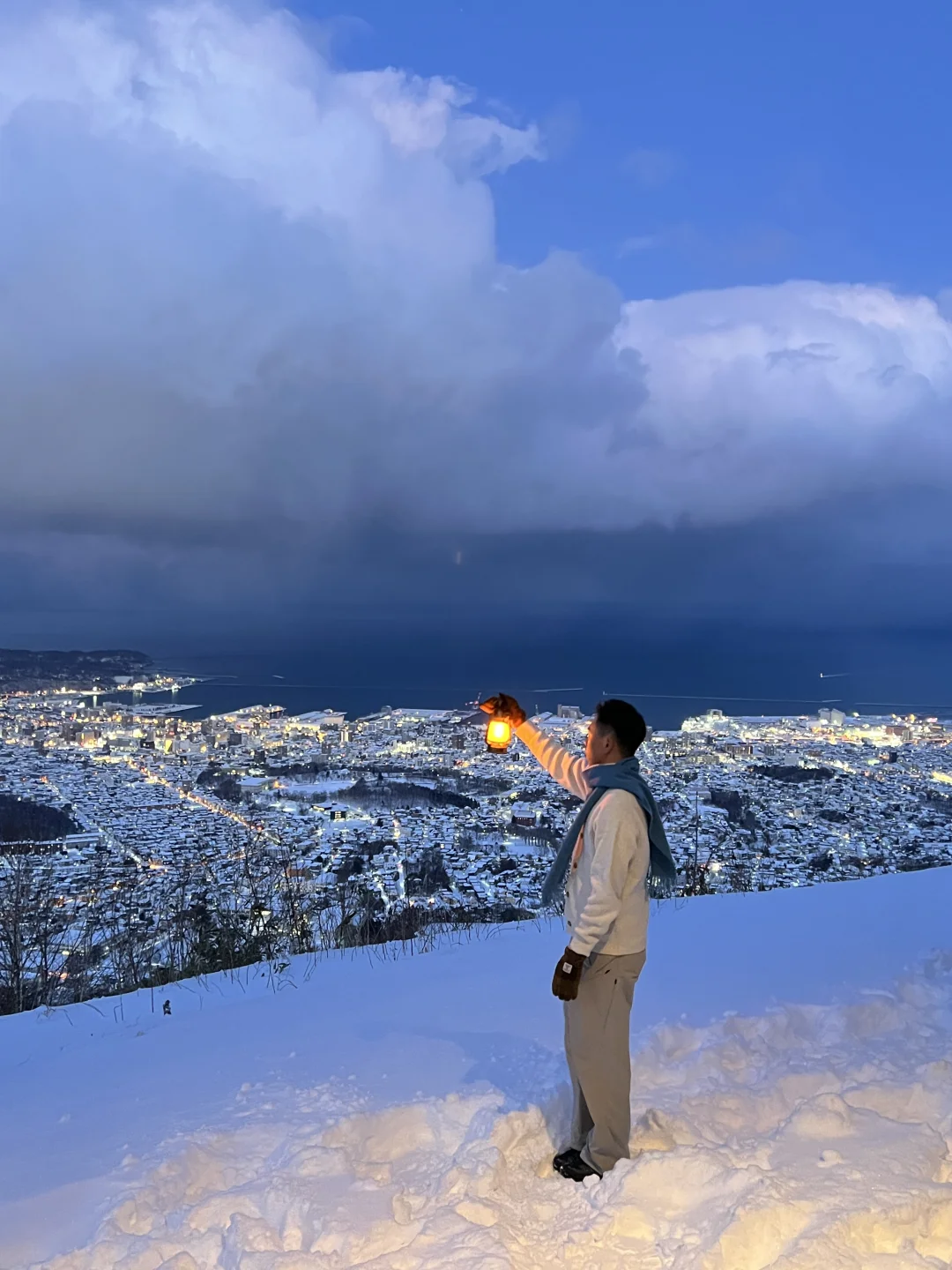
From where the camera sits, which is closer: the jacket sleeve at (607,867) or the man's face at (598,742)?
the jacket sleeve at (607,867)

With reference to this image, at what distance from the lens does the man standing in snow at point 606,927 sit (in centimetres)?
291

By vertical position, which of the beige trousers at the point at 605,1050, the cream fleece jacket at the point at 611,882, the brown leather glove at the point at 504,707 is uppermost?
the brown leather glove at the point at 504,707

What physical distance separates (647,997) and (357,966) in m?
2.28

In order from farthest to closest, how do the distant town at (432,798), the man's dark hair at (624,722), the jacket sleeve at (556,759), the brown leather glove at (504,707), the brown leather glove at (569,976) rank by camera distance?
the distant town at (432,798) → the brown leather glove at (504,707) → the jacket sleeve at (556,759) → the man's dark hair at (624,722) → the brown leather glove at (569,976)

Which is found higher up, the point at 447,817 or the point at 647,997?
the point at 647,997

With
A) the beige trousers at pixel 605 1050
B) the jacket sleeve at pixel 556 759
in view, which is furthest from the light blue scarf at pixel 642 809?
the beige trousers at pixel 605 1050

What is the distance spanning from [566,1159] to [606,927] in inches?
39.8

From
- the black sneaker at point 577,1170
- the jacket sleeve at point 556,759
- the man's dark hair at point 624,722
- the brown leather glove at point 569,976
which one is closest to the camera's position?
the brown leather glove at point 569,976

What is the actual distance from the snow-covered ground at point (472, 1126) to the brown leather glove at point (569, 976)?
0.71 meters

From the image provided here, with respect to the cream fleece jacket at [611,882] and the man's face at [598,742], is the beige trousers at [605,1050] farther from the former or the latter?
the man's face at [598,742]

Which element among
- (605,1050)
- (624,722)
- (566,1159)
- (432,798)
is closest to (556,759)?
(624,722)

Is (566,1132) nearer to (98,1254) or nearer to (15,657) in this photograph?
(98,1254)

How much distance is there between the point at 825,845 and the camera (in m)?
14.7

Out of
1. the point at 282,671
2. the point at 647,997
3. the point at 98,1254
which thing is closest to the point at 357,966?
the point at 647,997
